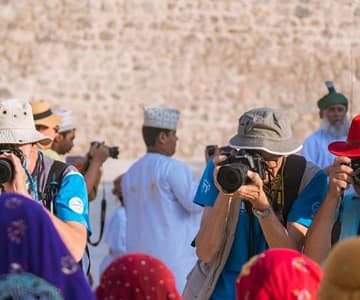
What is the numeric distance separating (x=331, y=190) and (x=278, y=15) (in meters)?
14.1

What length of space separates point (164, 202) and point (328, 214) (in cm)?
256

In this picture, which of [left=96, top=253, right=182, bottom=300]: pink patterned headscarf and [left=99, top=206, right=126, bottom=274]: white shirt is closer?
[left=96, top=253, right=182, bottom=300]: pink patterned headscarf

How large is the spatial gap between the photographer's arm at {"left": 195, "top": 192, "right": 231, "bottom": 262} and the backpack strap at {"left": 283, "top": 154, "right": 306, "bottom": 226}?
25 cm

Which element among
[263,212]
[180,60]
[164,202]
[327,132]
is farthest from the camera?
[180,60]

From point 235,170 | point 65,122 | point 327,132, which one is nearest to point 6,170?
point 235,170

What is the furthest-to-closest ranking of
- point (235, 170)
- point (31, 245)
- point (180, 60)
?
point (180, 60)
point (235, 170)
point (31, 245)

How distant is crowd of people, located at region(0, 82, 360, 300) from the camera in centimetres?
322

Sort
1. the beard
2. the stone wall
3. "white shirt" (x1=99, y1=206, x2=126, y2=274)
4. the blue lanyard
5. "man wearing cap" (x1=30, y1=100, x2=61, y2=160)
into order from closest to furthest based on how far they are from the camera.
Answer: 1. the blue lanyard
2. "man wearing cap" (x1=30, y1=100, x2=61, y2=160)
3. "white shirt" (x1=99, y1=206, x2=126, y2=274)
4. the beard
5. the stone wall

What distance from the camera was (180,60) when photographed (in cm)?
1798

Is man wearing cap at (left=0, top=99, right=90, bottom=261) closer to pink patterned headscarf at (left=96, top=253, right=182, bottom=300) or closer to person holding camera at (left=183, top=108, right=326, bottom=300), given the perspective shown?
person holding camera at (left=183, top=108, right=326, bottom=300)

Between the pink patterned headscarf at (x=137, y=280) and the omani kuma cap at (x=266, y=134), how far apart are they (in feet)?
4.27

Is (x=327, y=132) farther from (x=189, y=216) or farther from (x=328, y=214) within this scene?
(x=328, y=214)

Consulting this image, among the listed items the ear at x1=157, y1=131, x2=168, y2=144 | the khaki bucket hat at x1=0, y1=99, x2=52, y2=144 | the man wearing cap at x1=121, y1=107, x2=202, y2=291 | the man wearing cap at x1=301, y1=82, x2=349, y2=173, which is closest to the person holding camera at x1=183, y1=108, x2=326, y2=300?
the khaki bucket hat at x1=0, y1=99, x2=52, y2=144

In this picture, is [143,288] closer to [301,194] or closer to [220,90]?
[301,194]
